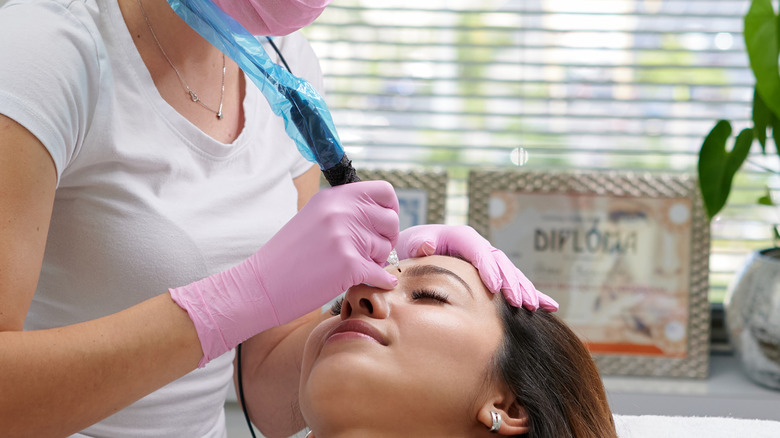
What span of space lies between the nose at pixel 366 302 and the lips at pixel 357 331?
23 mm

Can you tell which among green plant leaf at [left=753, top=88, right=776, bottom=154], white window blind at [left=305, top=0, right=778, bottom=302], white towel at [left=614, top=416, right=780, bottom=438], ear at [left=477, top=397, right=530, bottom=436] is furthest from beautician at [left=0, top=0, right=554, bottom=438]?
green plant leaf at [left=753, top=88, right=776, bottom=154]

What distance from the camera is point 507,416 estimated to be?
1.09 m

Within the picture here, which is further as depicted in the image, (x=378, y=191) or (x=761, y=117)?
(x=761, y=117)

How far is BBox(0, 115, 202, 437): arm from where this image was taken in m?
0.88

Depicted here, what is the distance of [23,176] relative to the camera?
35.5 inches

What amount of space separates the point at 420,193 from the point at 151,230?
103 centimetres

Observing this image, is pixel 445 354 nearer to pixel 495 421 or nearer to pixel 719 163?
pixel 495 421

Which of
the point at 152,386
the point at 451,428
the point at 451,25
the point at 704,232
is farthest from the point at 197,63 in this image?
the point at 704,232

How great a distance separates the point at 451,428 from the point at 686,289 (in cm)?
121

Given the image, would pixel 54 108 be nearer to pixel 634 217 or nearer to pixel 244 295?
pixel 244 295

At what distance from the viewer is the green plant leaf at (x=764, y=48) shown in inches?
63.2

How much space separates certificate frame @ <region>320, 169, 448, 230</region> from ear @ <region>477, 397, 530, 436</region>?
953 mm

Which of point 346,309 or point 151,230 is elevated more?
point 151,230

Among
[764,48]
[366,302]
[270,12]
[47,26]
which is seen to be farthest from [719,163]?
[47,26]
